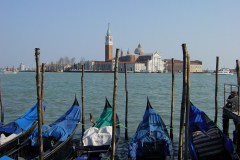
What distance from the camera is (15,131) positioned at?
406 inches

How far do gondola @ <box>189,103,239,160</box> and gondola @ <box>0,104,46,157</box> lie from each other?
15.0 feet

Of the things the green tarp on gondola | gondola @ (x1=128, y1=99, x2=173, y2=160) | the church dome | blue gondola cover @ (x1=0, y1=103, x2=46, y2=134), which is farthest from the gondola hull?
the church dome

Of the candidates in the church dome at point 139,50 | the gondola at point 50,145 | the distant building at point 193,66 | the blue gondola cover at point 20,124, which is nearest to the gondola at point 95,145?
the gondola at point 50,145

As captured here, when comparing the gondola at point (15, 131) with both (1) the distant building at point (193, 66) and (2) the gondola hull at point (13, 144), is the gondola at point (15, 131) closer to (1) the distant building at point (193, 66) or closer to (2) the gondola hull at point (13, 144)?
(2) the gondola hull at point (13, 144)

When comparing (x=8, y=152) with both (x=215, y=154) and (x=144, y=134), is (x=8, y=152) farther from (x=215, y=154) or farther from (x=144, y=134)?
(x=215, y=154)

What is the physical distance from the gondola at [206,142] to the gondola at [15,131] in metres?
4.56

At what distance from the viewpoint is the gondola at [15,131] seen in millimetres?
9375

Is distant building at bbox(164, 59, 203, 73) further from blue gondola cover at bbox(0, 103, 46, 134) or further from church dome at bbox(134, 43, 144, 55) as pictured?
blue gondola cover at bbox(0, 103, 46, 134)

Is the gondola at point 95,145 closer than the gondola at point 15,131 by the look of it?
Yes

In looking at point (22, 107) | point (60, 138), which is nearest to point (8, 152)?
point (60, 138)

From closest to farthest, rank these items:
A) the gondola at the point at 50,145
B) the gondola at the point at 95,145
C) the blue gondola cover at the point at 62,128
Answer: the gondola at the point at 95,145 → the gondola at the point at 50,145 → the blue gondola cover at the point at 62,128

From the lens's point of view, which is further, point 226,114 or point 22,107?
point 22,107

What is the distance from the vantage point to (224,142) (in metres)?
8.32

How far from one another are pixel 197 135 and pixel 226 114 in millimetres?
2167
